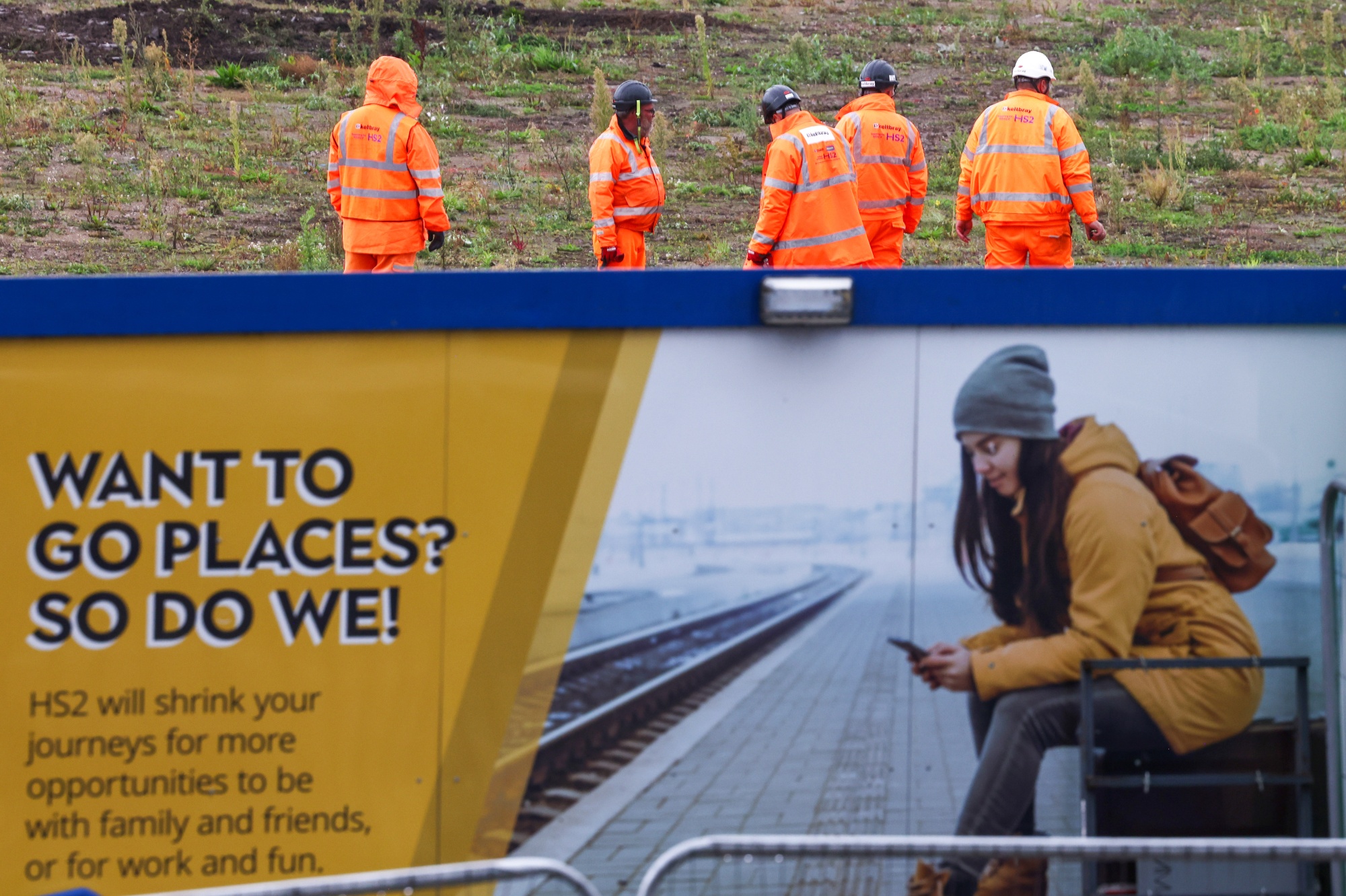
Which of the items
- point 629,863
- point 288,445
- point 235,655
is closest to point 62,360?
point 288,445

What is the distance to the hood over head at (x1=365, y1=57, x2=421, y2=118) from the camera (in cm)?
883

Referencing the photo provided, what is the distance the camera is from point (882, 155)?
9578 millimetres

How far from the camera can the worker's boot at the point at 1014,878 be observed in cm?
343

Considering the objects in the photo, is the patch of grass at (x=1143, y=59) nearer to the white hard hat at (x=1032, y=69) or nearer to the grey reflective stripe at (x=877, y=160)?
the white hard hat at (x=1032, y=69)

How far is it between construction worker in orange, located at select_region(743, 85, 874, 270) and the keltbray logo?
212 inches

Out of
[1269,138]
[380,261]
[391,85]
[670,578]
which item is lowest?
[670,578]

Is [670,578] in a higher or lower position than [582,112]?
lower

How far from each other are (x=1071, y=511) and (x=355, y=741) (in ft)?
6.47

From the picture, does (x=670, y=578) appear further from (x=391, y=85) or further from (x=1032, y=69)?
(x=1032, y=69)

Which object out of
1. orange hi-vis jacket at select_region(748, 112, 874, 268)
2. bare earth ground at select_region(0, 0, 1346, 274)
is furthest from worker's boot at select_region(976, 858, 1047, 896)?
bare earth ground at select_region(0, 0, 1346, 274)

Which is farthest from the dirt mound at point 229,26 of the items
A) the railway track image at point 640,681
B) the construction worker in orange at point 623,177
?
the railway track image at point 640,681

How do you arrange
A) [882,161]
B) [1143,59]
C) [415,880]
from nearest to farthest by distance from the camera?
[415,880] → [882,161] → [1143,59]

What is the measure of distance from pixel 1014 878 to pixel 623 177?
665 centimetres

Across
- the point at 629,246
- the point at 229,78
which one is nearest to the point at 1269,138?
the point at 629,246
